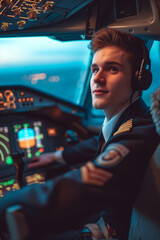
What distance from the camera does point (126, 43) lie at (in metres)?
0.90

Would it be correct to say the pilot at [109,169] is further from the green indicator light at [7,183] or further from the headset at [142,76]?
the green indicator light at [7,183]

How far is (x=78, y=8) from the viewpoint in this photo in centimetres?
161

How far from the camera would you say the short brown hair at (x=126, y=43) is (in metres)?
0.90

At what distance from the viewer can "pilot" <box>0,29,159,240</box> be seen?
514 mm

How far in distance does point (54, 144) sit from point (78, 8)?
4.61ft

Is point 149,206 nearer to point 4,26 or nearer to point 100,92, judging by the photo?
point 100,92

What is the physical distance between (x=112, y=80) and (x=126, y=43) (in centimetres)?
18

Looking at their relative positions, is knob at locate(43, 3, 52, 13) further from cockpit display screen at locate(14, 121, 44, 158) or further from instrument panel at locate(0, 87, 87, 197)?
cockpit display screen at locate(14, 121, 44, 158)

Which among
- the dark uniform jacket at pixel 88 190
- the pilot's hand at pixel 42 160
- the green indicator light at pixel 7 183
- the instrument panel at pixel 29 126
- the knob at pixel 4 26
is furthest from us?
the instrument panel at pixel 29 126

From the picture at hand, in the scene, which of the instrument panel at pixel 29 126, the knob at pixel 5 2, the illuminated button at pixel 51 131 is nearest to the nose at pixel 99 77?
the knob at pixel 5 2

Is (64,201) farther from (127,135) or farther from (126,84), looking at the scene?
(126,84)

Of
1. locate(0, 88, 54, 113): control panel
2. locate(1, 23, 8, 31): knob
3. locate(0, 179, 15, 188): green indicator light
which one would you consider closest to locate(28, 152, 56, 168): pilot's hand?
locate(0, 179, 15, 188): green indicator light

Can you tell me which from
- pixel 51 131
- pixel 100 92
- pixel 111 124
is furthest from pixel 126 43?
pixel 51 131

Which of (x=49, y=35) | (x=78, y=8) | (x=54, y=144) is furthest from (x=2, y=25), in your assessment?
(x=54, y=144)
